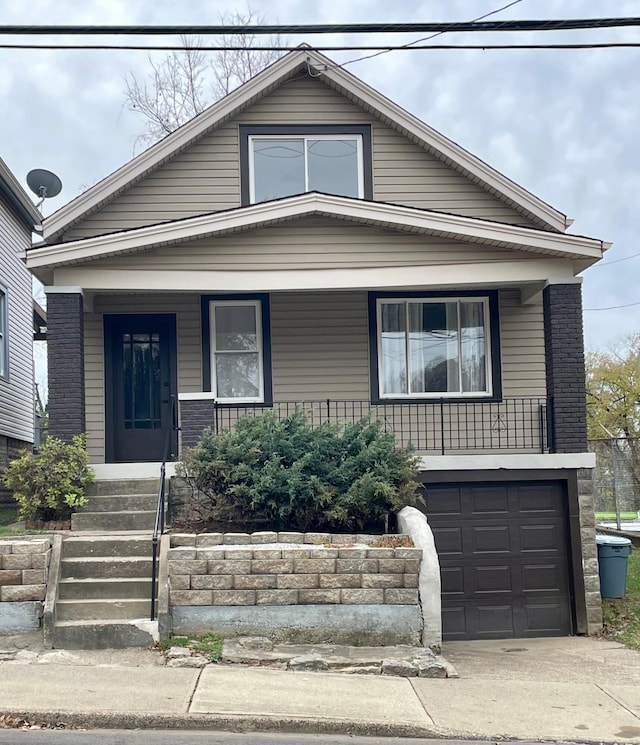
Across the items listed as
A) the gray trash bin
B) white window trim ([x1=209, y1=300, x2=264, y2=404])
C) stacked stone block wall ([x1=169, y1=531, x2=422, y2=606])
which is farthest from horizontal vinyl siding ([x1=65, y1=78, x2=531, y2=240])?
stacked stone block wall ([x1=169, y1=531, x2=422, y2=606])

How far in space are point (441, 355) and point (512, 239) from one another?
7.64 ft

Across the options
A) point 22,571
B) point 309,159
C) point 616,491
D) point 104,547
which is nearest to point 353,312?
point 309,159

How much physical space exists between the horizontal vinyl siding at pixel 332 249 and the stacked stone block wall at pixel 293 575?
4601 mm

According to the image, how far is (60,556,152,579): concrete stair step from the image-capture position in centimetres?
854

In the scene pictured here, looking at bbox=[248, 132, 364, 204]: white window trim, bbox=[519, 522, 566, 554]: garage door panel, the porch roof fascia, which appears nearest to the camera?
the porch roof fascia

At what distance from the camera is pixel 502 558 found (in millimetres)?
11180

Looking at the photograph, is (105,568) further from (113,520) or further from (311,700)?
(311,700)

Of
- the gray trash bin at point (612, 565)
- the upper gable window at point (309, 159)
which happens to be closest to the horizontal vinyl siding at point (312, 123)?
the upper gable window at point (309, 159)

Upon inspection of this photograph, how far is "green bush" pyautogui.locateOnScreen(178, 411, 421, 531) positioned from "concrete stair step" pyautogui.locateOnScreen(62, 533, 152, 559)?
0.93 metres

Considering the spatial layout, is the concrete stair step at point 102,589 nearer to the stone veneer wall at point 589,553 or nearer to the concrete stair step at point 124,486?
the concrete stair step at point 124,486

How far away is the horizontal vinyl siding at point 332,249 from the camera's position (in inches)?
456

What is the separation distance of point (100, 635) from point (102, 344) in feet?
18.9

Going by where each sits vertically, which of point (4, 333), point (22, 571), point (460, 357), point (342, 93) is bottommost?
point (22, 571)

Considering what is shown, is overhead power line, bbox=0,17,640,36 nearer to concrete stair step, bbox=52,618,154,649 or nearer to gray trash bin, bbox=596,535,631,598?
concrete stair step, bbox=52,618,154,649
